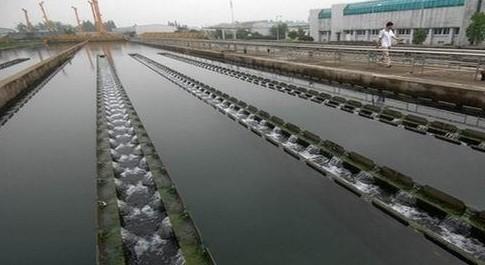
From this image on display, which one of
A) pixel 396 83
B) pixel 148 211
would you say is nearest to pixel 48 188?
pixel 148 211

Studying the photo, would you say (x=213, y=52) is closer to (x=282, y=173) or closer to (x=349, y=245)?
(x=282, y=173)

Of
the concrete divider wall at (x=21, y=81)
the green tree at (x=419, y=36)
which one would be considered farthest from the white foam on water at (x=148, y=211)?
the green tree at (x=419, y=36)

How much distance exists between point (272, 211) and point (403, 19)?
6306 centimetres

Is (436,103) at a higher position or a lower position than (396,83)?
lower

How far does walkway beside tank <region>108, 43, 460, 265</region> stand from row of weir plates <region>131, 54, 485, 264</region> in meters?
0.26

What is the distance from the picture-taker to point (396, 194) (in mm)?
6500

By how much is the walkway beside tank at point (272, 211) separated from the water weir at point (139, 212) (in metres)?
0.36

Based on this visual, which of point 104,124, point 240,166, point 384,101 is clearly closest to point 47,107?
point 104,124

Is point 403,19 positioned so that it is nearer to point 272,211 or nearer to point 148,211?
point 272,211

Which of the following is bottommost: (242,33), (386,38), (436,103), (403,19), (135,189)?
(135,189)

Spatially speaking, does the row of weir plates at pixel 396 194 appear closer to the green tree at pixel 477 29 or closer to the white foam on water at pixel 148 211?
the white foam on water at pixel 148 211

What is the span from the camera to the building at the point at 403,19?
50.2 m

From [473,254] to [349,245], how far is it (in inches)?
72.9

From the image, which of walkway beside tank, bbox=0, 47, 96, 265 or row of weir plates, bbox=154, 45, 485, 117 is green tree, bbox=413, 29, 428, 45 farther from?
walkway beside tank, bbox=0, 47, 96, 265
